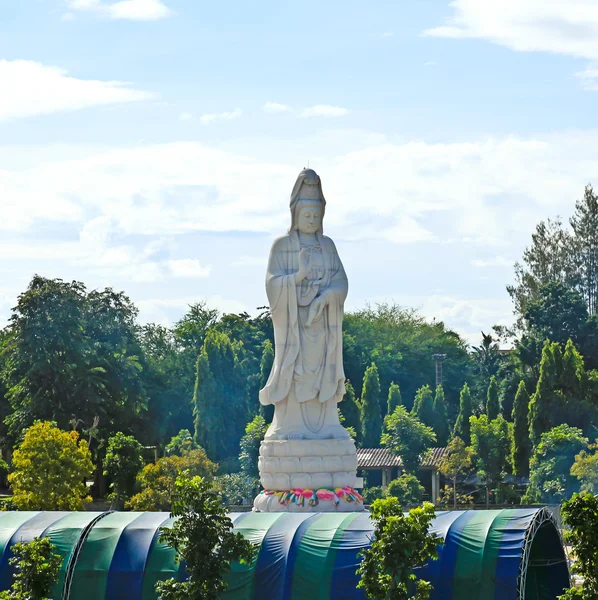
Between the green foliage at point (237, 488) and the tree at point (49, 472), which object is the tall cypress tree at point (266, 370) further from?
the tree at point (49, 472)

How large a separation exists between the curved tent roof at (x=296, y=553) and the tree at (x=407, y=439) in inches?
1056

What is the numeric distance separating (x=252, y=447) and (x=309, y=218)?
21.1 meters

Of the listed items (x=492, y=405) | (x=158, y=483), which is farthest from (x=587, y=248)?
(x=158, y=483)

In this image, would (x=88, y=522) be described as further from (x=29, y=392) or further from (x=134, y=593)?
(x=29, y=392)

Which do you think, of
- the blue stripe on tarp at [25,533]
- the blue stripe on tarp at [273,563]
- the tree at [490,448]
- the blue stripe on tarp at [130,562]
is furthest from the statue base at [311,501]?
the tree at [490,448]

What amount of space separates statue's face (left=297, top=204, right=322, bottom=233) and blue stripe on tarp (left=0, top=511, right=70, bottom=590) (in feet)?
28.1

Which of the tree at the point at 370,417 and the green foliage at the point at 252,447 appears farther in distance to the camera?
the tree at the point at 370,417

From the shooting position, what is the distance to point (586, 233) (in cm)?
7162

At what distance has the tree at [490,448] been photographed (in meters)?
55.5

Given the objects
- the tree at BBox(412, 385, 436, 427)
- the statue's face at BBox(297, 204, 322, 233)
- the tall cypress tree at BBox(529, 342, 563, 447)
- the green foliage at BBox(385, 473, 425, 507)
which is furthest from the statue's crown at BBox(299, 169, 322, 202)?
the tree at BBox(412, 385, 436, 427)

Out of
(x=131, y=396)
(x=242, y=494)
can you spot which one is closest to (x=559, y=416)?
(x=242, y=494)

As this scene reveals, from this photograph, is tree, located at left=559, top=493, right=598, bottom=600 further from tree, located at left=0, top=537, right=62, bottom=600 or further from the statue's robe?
the statue's robe

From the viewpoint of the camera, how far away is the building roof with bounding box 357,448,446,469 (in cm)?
5769

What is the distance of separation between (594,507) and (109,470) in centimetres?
2739
